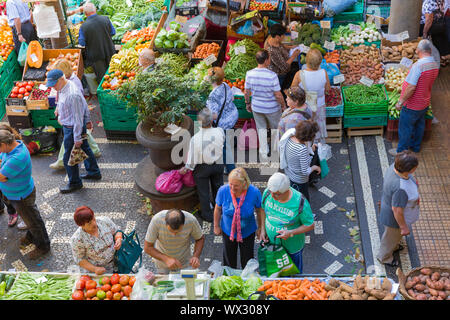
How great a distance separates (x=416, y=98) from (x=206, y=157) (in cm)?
302

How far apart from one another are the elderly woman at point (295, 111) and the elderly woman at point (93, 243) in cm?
249

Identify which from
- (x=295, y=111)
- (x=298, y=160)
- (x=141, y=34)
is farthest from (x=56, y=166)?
(x=298, y=160)

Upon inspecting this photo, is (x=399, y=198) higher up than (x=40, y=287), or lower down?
higher up

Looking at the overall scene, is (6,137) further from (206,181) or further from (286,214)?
(286,214)

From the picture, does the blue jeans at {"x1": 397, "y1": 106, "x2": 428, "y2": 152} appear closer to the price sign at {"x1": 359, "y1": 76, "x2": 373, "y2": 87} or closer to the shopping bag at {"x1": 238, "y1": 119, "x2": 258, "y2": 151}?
the price sign at {"x1": 359, "y1": 76, "x2": 373, "y2": 87}

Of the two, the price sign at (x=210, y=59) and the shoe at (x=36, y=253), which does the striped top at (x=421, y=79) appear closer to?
the price sign at (x=210, y=59)

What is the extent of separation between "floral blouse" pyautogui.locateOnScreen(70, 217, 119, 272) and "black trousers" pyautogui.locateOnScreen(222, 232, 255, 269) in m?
1.23

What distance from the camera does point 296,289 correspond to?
15.3 feet

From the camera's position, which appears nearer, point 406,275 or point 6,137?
point 406,275

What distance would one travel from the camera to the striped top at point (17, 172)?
5.87m

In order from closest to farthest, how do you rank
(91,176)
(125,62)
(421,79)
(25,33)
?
(421,79), (91,176), (125,62), (25,33)

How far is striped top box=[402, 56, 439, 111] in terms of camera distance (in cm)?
681
